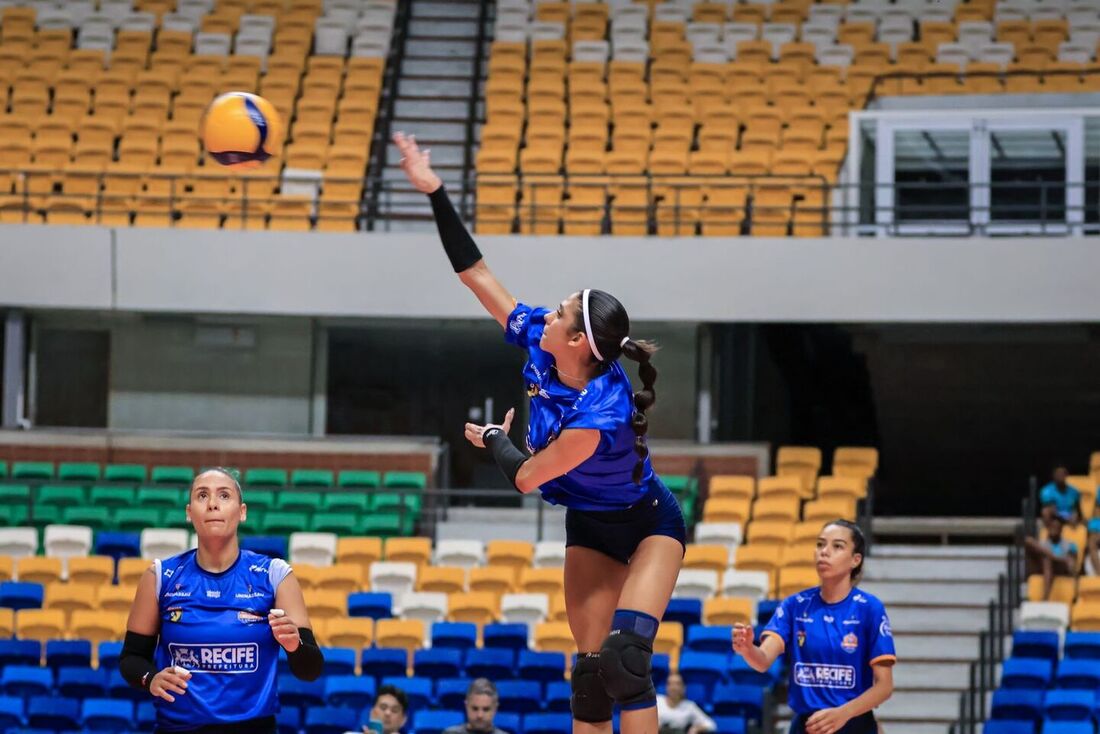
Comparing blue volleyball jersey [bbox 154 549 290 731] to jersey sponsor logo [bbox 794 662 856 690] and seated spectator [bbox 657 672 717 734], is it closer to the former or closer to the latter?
jersey sponsor logo [bbox 794 662 856 690]

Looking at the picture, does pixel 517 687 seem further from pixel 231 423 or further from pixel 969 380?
pixel 969 380

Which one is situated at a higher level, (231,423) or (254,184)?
(254,184)

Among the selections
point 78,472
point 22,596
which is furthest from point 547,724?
point 78,472

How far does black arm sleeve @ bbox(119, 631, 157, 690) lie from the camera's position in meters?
6.33

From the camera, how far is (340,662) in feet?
47.6

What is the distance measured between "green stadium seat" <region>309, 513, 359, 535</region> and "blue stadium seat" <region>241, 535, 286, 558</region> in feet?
4.48

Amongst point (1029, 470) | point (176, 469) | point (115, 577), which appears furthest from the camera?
point (1029, 470)

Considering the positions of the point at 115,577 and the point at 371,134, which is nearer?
the point at 115,577

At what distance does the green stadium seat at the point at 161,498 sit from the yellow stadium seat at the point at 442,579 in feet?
13.3

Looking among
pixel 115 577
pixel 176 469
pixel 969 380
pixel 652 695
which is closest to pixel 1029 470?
pixel 969 380

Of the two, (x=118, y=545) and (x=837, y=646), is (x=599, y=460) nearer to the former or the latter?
(x=837, y=646)

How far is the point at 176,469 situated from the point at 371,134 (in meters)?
6.12

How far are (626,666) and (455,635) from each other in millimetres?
9108

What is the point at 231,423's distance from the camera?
23.5 metres
